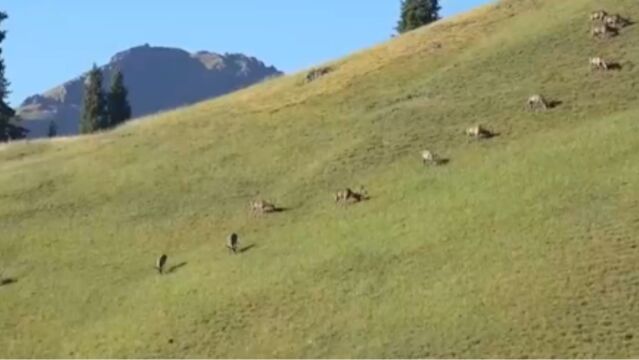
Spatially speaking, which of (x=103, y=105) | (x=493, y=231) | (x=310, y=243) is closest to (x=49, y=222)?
(x=310, y=243)

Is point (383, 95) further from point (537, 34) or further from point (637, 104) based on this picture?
point (637, 104)

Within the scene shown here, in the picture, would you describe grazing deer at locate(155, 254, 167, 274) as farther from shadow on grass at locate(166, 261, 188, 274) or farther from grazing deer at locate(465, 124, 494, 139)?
grazing deer at locate(465, 124, 494, 139)

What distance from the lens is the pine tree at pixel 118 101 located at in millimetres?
126125

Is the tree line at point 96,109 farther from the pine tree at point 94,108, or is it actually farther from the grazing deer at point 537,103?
the grazing deer at point 537,103

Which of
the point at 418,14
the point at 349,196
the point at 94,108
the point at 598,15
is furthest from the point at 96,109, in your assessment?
the point at 349,196

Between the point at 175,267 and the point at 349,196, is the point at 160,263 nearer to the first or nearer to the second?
the point at 175,267

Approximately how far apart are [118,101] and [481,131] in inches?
2655

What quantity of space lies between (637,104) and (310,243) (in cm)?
2198

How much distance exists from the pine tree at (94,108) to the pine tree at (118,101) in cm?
115

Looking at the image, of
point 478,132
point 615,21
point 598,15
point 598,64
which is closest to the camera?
point 478,132

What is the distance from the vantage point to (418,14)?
112 m

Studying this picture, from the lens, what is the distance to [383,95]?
7944 cm

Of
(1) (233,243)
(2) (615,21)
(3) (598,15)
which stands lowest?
(1) (233,243)

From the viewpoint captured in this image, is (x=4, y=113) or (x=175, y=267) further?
(x=4, y=113)
